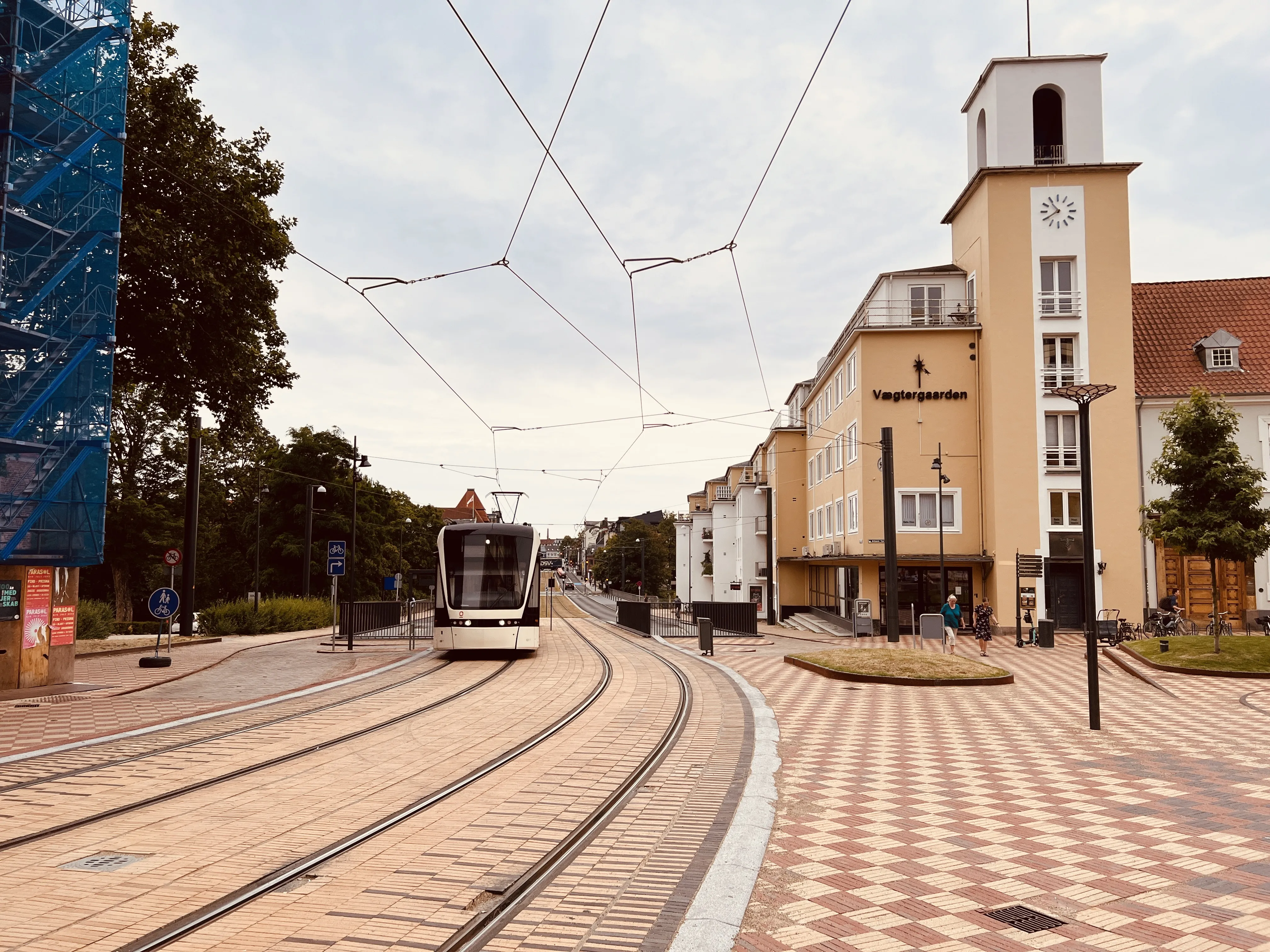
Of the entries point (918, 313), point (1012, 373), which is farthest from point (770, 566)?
point (1012, 373)

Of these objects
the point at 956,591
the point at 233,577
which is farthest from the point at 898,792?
the point at 233,577

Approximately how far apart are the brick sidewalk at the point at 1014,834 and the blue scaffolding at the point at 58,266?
1279cm

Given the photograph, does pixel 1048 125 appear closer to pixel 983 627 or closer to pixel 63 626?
pixel 983 627

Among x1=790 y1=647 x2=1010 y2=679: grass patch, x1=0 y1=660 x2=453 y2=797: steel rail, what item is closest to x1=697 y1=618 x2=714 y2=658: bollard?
x1=790 y1=647 x2=1010 y2=679: grass patch

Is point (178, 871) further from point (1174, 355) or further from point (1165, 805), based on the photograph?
point (1174, 355)

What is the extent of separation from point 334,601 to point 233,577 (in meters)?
31.1

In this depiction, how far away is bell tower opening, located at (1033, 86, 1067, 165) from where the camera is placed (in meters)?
36.5

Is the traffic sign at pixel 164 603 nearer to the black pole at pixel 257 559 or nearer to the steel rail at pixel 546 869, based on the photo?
the steel rail at pixel 546 869

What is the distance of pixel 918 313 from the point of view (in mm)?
38344

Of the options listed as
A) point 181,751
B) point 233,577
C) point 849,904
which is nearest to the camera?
point 849,904

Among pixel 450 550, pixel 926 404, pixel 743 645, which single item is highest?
pixel 926 404

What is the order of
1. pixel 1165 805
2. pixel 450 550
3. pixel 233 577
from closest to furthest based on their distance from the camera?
pixel 1165 805
pixel 450 550
pixel 233 577

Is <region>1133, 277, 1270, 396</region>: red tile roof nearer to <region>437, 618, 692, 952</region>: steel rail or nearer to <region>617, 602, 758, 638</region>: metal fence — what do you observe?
<region>617, 602, 758, 638</region>: metal fence

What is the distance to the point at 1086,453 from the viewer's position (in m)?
13.0
